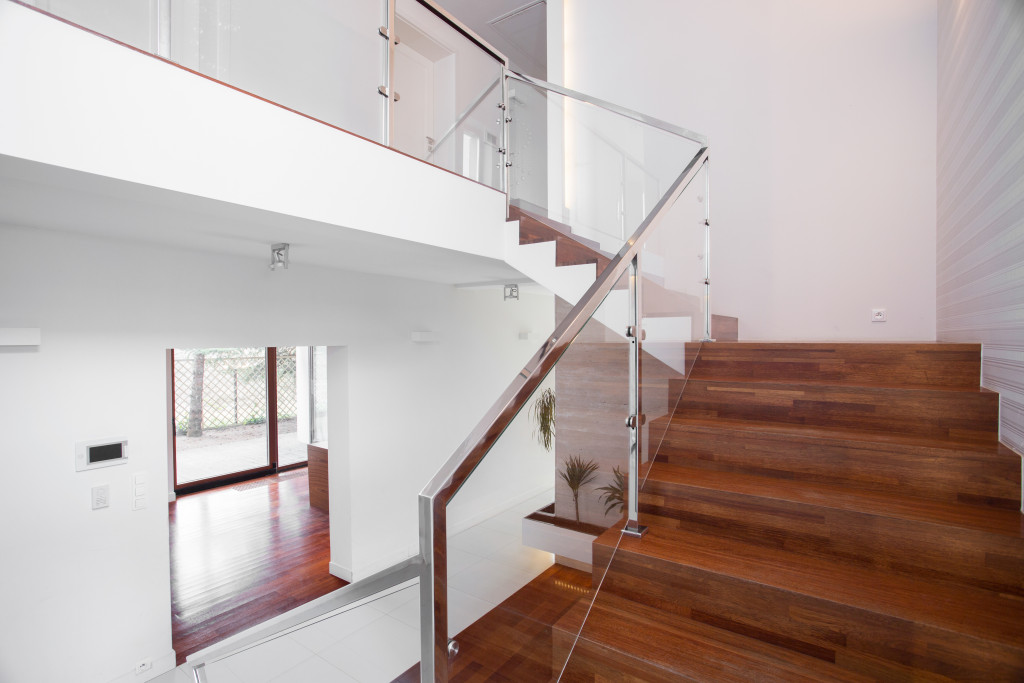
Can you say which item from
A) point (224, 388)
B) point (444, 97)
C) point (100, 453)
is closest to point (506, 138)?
point (444, 97)

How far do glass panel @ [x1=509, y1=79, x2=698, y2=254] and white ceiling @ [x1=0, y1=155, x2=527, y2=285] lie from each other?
0.68 m

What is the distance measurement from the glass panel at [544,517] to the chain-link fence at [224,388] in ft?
18.9

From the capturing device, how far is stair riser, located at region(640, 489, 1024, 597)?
4.29ft

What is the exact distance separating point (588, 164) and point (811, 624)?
11.6 feet

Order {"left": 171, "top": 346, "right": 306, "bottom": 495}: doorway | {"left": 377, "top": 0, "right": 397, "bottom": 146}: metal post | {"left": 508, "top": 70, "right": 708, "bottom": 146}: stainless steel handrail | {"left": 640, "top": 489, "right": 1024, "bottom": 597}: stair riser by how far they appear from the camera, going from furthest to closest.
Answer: {"left": 171, "top": 346, "right": 306, "bottom": 495}: doorway
{"left": 508, "top": 70, "right": 708, "bottom": 146}: stainless steel handrail
{"left": 377, "top": 0, "right": 397, "bottom": 146}: metal post
{"left": 640, "top": 489, "right": 1024, "bottom": 597}: stair riser

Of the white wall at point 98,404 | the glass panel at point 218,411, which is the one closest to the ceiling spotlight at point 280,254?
the white wall at point 98,404

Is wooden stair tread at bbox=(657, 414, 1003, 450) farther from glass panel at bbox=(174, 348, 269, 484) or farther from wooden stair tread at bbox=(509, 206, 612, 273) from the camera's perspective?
glass panel at bbox=(174, 348, 269, 484)

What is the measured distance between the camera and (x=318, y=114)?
248cm

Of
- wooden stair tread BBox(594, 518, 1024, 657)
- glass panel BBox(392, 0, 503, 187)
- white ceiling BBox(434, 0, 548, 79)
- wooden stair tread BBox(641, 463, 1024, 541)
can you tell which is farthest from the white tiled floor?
white ceiling BBox(434, 0, 548, 79)

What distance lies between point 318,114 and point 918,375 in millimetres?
2954

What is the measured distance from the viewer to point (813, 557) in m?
1.51

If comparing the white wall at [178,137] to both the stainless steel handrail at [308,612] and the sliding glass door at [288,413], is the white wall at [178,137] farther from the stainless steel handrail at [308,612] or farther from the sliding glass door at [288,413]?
the sliding glass door at [288,413]

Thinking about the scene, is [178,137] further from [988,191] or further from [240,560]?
→ [240,560]

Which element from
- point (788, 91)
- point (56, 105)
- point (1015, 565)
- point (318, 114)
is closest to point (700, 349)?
A: point (1015, 565)
